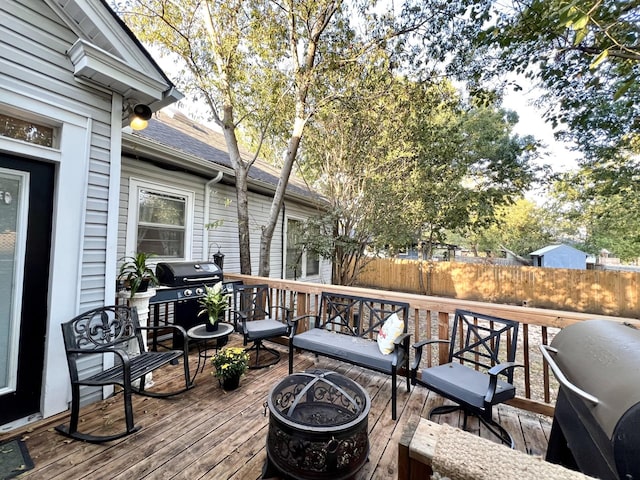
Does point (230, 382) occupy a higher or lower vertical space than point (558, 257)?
lower

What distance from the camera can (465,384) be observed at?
2184 millimetres

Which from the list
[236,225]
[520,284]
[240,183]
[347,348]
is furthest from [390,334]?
[520,284]

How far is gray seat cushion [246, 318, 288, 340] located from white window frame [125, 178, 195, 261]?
2.20 metres

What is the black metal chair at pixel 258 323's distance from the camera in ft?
11.2

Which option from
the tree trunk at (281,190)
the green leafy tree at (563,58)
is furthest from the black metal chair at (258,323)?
the green leafy tree at (563,58)

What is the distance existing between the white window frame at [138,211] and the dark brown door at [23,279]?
1.85m

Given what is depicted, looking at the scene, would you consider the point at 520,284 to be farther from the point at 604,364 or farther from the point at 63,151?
the point at 63,151

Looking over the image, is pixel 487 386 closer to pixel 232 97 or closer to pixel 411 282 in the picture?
pixel 232 97

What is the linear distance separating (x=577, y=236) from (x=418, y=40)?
26.0 meters

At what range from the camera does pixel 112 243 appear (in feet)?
8.91

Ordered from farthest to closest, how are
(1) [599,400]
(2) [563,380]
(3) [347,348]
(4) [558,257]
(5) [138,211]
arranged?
(4) [558,257]
(5) [138,211]
(3) [347,348]
(2) [563,380]
(1) [599,400]

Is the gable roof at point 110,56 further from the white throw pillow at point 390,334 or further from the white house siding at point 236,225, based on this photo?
the white throw pillow at point 390,334

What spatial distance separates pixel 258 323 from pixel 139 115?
2.73 meters

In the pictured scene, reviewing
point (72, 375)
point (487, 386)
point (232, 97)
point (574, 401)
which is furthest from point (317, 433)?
point (232, 97)
